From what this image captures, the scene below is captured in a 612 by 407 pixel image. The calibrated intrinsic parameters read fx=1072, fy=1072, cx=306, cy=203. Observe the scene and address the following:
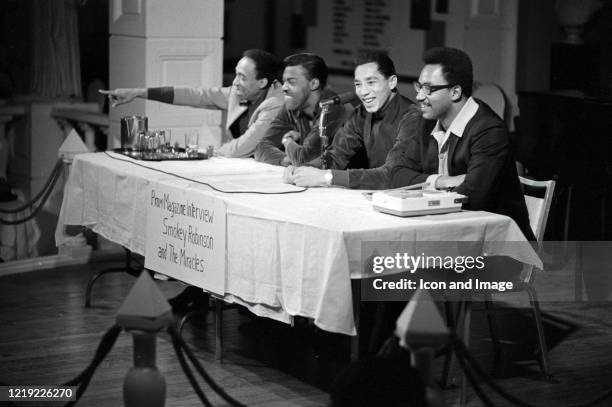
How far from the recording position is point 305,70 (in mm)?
5254

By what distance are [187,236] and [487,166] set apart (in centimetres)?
125

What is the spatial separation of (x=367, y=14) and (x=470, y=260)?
252 inches

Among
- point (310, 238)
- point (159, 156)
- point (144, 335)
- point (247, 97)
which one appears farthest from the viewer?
point (247, 97)

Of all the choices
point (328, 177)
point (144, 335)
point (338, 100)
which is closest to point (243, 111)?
point (338, 100)

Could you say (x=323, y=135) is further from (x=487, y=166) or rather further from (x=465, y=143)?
(x=487, y=166)

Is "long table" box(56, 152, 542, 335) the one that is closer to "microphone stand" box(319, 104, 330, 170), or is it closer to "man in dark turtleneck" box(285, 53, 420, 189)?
"man in dark turtleneck" box(285, 53, 420, 189)

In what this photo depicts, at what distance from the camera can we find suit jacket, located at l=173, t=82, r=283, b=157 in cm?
562

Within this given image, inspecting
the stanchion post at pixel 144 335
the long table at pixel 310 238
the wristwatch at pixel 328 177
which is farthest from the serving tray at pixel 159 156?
the stanchion post at pixel 144 335

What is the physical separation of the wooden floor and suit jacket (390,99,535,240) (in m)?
0.65

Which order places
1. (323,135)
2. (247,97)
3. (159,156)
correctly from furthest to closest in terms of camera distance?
(247,97), (159,156), (323,135)

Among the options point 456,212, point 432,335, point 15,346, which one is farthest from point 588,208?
point 432,335

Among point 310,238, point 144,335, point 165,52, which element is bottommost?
point 144,335

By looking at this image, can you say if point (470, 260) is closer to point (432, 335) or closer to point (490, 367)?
point (490, 367)

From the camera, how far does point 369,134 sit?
4973 mm
